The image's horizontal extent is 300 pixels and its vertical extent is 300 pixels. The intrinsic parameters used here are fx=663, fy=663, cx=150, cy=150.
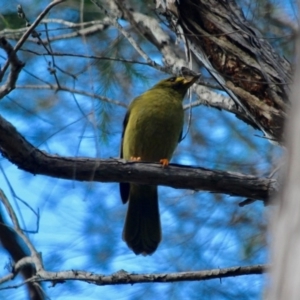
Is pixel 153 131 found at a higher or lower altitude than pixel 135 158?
higher

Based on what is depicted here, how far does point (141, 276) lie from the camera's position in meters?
2.87

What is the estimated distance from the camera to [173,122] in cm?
478

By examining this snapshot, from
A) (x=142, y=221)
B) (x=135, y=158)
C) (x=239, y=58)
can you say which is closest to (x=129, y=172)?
(x=239, y=58)

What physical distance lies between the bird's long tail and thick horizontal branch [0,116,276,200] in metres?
1.62

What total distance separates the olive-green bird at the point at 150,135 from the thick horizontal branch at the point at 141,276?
5.84ft

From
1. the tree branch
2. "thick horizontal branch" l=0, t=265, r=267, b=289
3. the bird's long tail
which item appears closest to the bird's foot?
the bird's long tail

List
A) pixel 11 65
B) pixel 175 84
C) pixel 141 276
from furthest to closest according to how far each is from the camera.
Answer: pixel 175 84 < pixel 141 276 < pixel 11 65

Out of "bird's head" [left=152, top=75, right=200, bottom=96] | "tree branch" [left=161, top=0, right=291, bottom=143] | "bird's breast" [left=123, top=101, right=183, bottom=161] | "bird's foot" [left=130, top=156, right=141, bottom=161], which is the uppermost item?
"bird's head" [left=152, top=75, right=200, bottom=96]

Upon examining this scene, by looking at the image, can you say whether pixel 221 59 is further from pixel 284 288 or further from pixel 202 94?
pixel 284 288

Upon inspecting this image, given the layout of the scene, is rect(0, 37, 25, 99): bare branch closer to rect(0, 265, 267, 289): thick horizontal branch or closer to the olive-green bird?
rect(0, 265, 267, 289): thick horizontal branch

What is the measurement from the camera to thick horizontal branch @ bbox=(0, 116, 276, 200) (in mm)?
2863

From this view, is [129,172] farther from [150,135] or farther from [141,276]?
[150,135]

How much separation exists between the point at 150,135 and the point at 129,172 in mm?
1734

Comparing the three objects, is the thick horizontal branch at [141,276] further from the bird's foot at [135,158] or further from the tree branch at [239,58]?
the bird's foot at [135,158]
